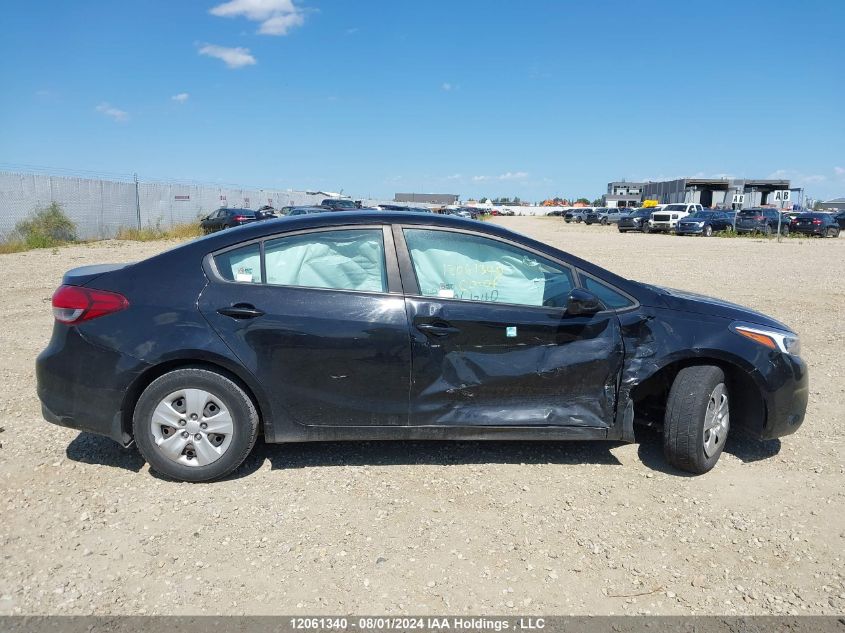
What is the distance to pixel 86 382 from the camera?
12.6ft

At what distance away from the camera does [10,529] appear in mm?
3410

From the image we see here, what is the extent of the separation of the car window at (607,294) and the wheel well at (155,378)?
2174 millimetres

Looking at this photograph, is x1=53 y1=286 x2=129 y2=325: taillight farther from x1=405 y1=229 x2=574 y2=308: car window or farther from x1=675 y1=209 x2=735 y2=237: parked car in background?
x1=675 y1=209 x2=735 y2=237: parked car in background

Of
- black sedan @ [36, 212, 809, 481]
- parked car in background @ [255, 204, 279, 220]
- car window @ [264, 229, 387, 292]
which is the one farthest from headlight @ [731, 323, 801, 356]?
parked car in background @ [255, 204, 279, 220]

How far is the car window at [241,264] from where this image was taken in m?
3.97

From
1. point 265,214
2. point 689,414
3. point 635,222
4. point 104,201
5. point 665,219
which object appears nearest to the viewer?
point 689,414

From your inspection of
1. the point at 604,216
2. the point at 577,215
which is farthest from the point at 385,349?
the point at 577,215

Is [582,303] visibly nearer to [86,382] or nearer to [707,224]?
[86,382]

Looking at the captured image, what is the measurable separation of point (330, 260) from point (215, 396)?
3.50 ft

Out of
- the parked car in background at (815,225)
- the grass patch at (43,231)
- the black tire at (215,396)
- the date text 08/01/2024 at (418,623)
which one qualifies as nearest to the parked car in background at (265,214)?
the grass patch at (43,231)

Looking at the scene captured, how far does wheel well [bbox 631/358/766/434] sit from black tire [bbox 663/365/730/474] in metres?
0.11

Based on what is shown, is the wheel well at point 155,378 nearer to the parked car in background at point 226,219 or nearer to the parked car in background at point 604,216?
the parked car in background at point 226,219

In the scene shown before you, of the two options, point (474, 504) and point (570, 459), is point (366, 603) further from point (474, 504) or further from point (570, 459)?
point (570, 459)

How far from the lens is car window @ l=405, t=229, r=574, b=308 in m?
4.07
